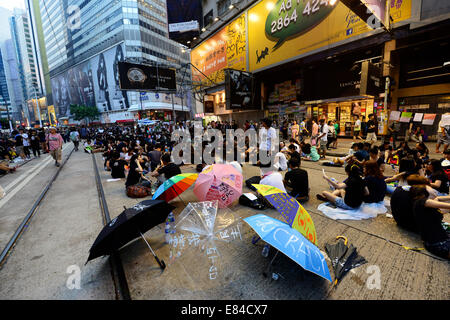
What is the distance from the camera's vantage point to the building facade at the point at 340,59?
970 cm

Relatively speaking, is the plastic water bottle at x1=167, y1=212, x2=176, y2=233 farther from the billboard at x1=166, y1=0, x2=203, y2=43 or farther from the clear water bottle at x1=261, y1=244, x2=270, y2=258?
the billboard at x1=166, y1=0, x2=203, y2=43

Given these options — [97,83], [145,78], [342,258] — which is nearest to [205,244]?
[342,258]

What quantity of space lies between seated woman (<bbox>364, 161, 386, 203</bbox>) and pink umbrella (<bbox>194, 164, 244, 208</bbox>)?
2844mm

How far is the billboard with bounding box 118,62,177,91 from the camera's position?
16672 millimetres

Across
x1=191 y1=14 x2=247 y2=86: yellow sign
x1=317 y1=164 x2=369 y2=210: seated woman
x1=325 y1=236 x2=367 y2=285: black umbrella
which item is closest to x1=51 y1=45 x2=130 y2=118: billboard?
x1=191 y1=14 x2=247 y2=86: yellow sign

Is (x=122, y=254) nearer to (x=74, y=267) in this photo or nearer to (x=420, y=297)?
(x=74, y=267)

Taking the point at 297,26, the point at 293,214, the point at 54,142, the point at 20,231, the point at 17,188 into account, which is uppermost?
the point at 297,26

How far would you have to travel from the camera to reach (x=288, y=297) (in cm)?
230

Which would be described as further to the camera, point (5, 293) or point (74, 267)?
point (74, 267)

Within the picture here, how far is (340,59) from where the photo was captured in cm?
1377

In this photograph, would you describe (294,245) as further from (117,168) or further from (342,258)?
(117,168)

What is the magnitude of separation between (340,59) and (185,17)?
19.0 meters
